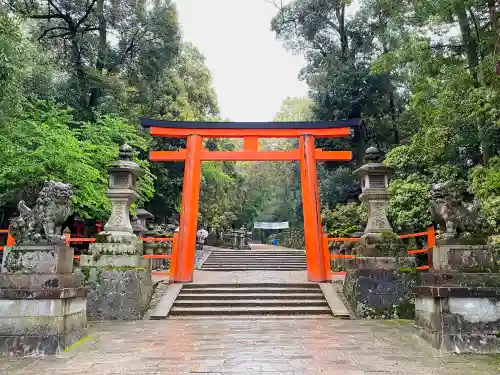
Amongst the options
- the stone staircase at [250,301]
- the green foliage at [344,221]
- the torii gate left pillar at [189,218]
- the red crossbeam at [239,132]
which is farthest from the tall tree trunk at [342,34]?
the stone staircase at [250,301]

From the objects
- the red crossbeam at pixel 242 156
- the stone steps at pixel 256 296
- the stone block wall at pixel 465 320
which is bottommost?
the stone steps at pixel 256 296

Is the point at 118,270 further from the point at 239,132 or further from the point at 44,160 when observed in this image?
the point at 239,132

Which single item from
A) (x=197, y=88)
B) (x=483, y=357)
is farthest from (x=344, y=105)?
(x=483, y=357)

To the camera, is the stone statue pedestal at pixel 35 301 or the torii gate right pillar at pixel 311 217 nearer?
the stone statue pedestal at pixel 35 301

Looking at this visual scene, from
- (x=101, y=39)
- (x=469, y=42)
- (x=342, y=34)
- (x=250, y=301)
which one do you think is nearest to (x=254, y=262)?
(x=250, y=301)

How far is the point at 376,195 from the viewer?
8523 millimetres

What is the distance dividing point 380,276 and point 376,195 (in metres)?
1.79

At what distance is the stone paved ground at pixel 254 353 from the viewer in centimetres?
394

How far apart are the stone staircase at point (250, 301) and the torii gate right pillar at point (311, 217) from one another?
75 centimetres

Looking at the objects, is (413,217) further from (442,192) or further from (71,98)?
(71,98)

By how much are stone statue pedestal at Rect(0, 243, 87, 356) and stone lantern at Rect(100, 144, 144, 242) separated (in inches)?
113

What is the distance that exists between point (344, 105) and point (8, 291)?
673 inches

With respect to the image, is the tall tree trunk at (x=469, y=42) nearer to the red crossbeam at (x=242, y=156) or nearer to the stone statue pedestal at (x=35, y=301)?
the red crossbeam at (x=242, y=156)

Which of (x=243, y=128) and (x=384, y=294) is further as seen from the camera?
(x=243, y=128)
